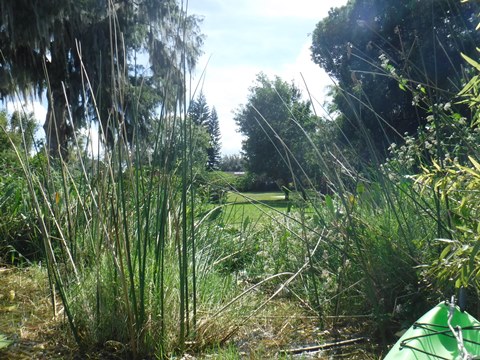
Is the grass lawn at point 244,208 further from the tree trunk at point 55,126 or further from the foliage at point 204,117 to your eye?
the tree trunk at point 55,126

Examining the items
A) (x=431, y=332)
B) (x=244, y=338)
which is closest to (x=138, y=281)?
(x=244, y=338)

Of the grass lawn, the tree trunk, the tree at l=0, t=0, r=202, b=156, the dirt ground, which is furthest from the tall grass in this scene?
the tree at l=0, t=0, r=202, b=156

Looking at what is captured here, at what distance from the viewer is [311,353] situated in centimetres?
200

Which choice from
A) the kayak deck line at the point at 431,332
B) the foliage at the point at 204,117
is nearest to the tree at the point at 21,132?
the foliage at the point at 204,117

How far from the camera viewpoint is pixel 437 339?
1308mm

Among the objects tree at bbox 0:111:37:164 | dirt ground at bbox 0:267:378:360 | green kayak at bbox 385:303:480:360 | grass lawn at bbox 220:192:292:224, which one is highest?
tree at bbox 0:111:37:164

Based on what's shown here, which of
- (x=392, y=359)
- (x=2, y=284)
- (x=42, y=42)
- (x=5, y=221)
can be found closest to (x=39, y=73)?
(x=42, y=42)

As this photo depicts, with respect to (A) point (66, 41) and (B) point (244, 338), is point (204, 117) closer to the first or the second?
(B) point (244, 338)

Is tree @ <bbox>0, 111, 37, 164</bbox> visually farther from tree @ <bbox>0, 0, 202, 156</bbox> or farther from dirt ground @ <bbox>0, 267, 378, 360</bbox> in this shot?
tree @ <bbox>0, 0, 202, 156</bbox>

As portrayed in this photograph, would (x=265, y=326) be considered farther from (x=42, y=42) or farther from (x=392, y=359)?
(x=42, y=42)

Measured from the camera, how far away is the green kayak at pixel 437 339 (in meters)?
1.25

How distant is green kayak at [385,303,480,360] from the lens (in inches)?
49.3

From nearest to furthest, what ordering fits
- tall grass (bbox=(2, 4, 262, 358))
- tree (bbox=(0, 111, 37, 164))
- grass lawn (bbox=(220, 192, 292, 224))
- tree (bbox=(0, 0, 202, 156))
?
tall grass (bbox=(2, 4, 262, 358)), tree (bbox=(0, 111, 37, 164)), grass lawn (bbox=(220, 192, 292, 224)), tree (bbox=(0, 0, 202, 156))

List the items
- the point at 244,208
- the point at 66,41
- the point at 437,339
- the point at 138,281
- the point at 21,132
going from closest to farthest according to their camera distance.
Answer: the point at 437,339 → the point at 138,281 → the point at 21,132 → the point at 244,208 → the point at 66,41
